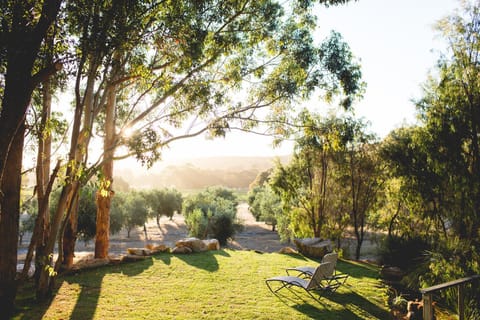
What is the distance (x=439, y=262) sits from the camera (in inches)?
288

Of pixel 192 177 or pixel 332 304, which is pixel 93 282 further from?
pixel 192 177

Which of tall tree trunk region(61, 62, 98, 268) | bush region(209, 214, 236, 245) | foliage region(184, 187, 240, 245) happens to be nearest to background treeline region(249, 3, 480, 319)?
foliage region(184, 187, 240, 245)

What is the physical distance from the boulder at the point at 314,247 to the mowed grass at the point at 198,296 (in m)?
1.52

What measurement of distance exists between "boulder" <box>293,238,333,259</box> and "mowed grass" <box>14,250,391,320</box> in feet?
4.99

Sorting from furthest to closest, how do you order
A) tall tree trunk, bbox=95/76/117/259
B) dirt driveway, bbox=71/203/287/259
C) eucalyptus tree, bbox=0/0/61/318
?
1. dirt driveway, bbox=71/203/287/259
2. tall tree trunk, bbox=95/76/117/259
3. eucalyptus tree, bbox=0/0/61/318

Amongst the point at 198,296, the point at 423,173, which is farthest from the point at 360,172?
the point at 198,296

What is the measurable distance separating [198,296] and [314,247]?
5925 millimetres

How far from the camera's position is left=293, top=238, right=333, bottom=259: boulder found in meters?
12.0

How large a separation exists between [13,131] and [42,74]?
1.10 metres

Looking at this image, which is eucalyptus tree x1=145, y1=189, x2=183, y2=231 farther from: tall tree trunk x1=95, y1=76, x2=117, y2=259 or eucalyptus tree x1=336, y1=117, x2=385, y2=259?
eucalyptus tree x1=336, y1=117, x2=385, y2=259

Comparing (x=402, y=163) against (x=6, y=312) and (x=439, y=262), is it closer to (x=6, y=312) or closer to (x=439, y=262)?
(x=439, y=262)

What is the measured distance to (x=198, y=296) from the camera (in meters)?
7.25

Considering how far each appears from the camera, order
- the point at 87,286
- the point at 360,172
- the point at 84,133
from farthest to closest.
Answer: the point at 360,172 < the point at 87,286 < the point at 84,133

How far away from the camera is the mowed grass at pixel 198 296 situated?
620 centimetres
